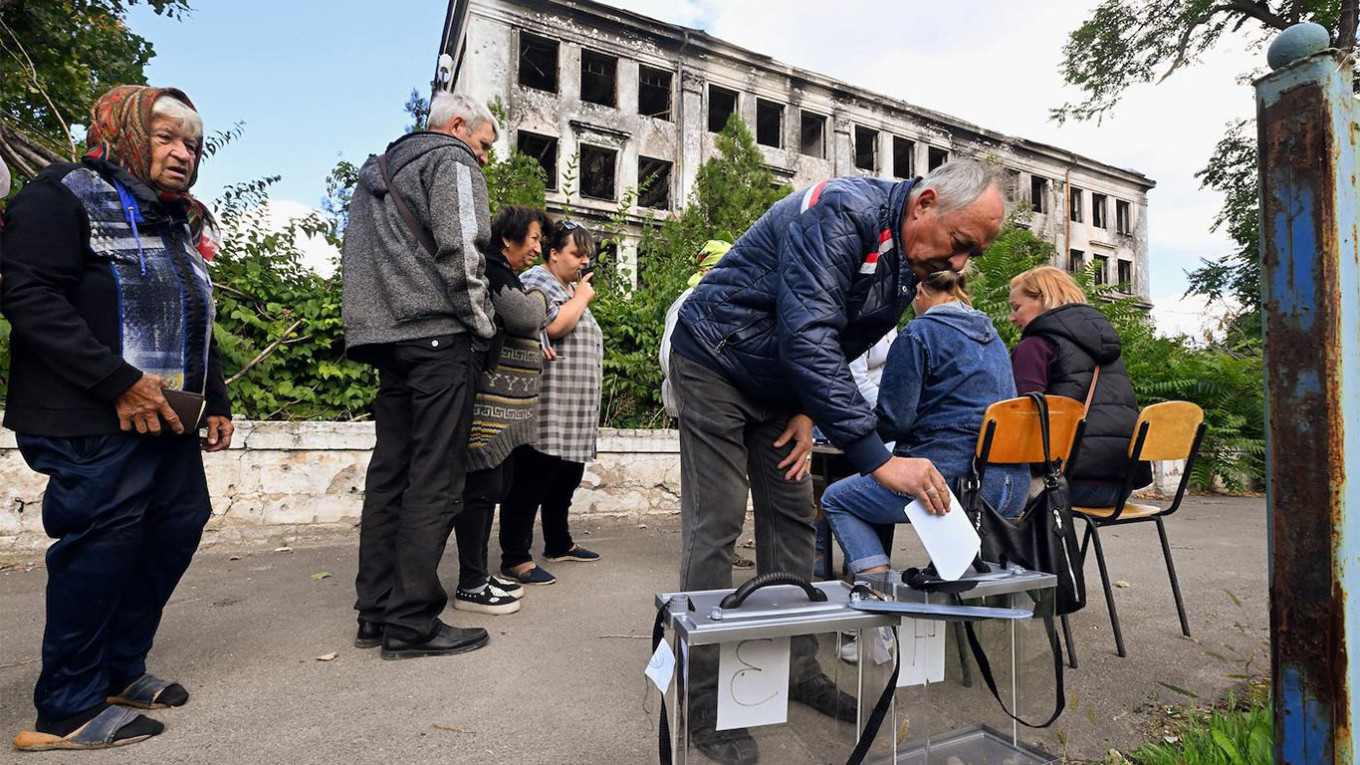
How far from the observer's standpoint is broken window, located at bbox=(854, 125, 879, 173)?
2827cm

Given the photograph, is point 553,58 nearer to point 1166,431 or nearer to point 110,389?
point 1166,431

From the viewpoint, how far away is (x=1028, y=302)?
3416mm

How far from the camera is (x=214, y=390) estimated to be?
2.47 m

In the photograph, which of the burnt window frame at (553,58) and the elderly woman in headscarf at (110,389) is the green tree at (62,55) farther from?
the burnt window frame at (553,58)

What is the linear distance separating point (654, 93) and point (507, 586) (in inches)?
940

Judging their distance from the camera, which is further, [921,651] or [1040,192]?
[1040,192]

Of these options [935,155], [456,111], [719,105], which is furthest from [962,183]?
[935,155]

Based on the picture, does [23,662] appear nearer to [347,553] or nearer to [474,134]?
[347,553]

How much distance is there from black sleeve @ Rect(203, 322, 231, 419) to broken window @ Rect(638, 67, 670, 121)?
76.5 feet

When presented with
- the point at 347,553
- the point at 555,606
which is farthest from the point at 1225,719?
the point at 347,553

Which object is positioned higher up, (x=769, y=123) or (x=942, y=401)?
(x=769, y=123)

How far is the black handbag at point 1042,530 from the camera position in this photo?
95.4 inches

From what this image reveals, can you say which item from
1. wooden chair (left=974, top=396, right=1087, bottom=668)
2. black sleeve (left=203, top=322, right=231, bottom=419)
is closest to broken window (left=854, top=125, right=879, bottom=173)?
wooden chair (left=974, top=396, right=1087, bottom=668)

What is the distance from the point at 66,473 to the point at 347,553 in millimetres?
2618
